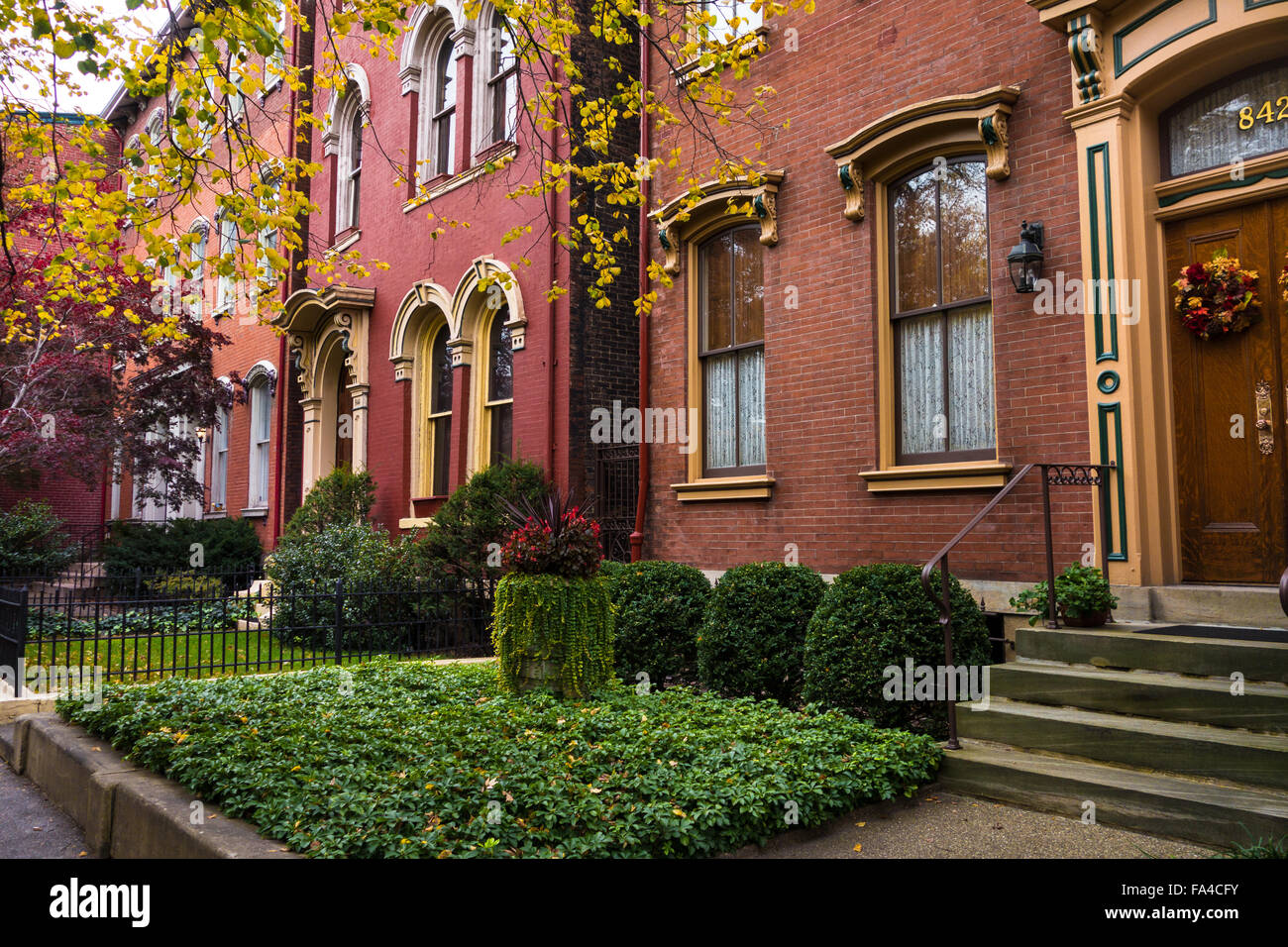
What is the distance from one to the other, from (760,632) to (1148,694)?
9.12ft

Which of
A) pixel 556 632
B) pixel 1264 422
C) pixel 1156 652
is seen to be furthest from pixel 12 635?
pixel 1264 422

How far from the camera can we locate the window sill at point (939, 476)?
7.73 meters

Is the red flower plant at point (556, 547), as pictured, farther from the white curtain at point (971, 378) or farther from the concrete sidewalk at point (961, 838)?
the white curtain at point (971, 378)

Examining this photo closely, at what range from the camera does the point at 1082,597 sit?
6.57m

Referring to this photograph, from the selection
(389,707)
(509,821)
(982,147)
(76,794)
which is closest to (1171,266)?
(982,147)

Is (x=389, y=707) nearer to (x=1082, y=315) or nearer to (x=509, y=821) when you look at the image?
(x=509, y=821)

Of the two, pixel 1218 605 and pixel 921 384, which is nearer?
pixel 1218 605

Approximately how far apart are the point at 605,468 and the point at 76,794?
681 cm

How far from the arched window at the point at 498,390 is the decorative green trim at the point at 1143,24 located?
792 cm

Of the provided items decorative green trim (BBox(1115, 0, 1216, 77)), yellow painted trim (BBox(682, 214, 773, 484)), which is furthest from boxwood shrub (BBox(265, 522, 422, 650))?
decorative green trim (BBox(1115, 0, 1216, 77))

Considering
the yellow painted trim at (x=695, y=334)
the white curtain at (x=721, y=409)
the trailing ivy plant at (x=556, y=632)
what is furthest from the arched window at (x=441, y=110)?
the trailing ivy plant at (x=556, y=632)

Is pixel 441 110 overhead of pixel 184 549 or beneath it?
overhead

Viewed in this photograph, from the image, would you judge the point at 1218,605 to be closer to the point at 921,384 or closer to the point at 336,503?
the point at 921,384

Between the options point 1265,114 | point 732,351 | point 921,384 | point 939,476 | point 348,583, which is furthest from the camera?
point 348,583
